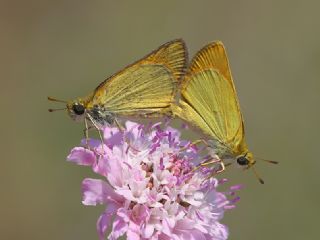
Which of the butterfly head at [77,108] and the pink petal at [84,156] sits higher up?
the butterfly head at [77,108]

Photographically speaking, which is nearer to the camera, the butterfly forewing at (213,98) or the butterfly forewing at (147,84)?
the butterfly forewing at (147,84)

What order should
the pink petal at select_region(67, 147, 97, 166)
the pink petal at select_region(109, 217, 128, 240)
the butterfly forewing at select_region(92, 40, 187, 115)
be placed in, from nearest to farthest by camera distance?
the pink petal at select_region(109, 217, 128, 240)
the pink petal at select_region(67, 147, 97, 166)
the butterfly forewing at select_region(92, 40, 187, 115)

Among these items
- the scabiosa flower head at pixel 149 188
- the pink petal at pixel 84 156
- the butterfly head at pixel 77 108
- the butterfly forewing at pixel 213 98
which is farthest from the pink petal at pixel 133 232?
the butterfly forewing at pixel 213 98

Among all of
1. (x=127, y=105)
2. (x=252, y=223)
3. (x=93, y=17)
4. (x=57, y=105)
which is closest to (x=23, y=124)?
(x=57, y=105)

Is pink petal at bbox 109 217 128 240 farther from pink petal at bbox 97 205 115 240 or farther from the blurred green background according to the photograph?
the blurred green background

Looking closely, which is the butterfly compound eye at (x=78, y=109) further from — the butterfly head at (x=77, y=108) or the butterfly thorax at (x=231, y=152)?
the butterfly thorax at (x=231, y=152)

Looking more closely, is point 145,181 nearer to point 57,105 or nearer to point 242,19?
point 57,105

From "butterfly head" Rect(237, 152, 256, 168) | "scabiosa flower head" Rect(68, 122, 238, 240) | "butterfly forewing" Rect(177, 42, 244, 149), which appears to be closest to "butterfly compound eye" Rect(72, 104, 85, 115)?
"scabiosa flower head" Rect(68, 122, 238, 240)
